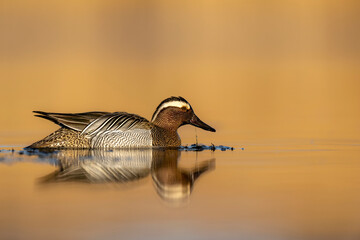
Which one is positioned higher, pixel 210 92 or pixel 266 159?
pixel 210 92

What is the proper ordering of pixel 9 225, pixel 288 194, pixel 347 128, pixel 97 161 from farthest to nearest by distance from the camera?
pixel 347 128, pixel 97 161, pixel 288 194, pixel 9 225

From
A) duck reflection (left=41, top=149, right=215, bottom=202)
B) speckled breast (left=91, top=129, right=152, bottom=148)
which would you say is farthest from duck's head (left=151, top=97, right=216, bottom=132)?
duck reflection (left=41, top=149, right=215, bottom=202)

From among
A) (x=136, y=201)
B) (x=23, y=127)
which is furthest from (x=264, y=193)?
(x=23, y=127)

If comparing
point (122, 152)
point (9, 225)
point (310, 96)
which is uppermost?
point (310, 96)

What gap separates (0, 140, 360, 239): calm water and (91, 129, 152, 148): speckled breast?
83 centimetres

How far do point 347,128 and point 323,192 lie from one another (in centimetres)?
708

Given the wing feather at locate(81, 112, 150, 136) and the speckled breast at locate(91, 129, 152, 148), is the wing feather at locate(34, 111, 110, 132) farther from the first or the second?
the speckled breast at locate(91, 129, 152, 148)

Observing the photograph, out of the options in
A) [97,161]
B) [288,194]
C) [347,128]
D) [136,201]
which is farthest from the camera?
[347,128]

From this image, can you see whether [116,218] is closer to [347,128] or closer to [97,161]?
[97,161]

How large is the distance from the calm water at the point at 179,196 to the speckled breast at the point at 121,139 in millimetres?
831

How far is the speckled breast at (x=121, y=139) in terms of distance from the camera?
10406mm

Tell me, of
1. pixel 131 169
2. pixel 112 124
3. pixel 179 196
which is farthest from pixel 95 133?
pixel 179 196

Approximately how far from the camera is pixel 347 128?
43.3ft

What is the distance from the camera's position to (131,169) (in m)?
7.88
